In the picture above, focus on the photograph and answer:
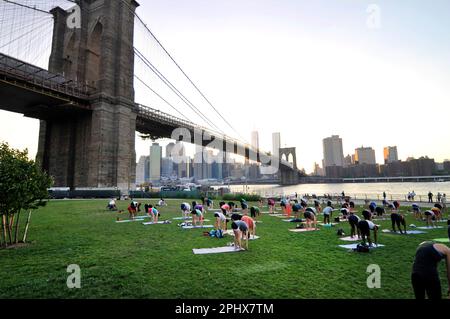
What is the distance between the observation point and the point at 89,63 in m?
43.4

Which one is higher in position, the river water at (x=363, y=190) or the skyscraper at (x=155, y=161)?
the skyscraper at (x=155, y=161)

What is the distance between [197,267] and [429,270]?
550cm

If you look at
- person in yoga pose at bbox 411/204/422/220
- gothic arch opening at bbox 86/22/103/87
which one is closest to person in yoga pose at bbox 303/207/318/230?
person in yoga pose at bbox 411/204/422/220

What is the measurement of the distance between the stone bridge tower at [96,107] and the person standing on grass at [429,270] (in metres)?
38.0

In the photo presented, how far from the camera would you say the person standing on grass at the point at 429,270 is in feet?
12.8

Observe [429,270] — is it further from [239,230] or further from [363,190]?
[363,190]

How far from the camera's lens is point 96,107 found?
124 feet

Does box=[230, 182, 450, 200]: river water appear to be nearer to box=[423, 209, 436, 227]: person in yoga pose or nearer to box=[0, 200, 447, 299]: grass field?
box=[423, 209, 436, 227]: person in yoga pose

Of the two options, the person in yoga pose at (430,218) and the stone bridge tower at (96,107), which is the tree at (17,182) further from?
the stone bridge tower at (96,107)

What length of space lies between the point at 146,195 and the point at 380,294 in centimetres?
3709

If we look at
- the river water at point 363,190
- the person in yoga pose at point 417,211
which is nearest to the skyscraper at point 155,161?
the river water at point 363,190

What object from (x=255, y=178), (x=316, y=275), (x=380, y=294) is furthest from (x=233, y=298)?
(x=255, y=178)

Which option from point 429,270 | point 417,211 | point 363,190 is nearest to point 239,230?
point 429,270
